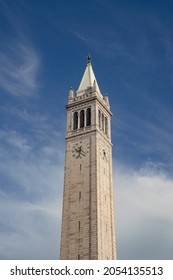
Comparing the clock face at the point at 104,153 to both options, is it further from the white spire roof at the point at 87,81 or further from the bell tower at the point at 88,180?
the white spire roof at the point at 87,81

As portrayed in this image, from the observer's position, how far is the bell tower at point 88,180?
6638 cm

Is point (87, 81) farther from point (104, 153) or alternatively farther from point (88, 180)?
point (88, 180)

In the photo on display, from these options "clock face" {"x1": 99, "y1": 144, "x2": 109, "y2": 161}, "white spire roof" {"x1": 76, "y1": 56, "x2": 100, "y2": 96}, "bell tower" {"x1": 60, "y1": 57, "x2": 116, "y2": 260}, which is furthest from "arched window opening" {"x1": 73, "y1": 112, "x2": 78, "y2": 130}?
"clock face" {"x1": 99, "y1": 144, "x2": 109, "y2": 161}

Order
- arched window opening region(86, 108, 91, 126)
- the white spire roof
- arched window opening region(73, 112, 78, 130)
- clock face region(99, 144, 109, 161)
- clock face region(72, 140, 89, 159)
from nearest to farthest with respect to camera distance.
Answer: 1. clock face region(72, 140, 89, 159)
2. clock face region(99, 144, 109, 161)
3. arched window opening region(86, 108, 91, 126)
4. arched window opening region(73, 112, 78, 130)
5. the white spire roof

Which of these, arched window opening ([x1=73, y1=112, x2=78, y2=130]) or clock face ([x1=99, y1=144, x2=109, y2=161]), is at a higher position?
arched window opening ([x1=73, y1=112, x2=78, y2=130])

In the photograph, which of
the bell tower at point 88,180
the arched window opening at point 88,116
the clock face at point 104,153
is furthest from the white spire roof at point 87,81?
the clock face at point 104,153

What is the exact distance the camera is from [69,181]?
7406cm

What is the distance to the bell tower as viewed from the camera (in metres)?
66.4

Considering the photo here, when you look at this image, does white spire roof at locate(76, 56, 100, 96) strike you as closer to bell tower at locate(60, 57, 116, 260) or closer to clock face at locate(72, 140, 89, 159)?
bell tower at locate(60, 57, 116, 260)

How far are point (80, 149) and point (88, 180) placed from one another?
6.96m

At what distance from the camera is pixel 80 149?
7644 cm
